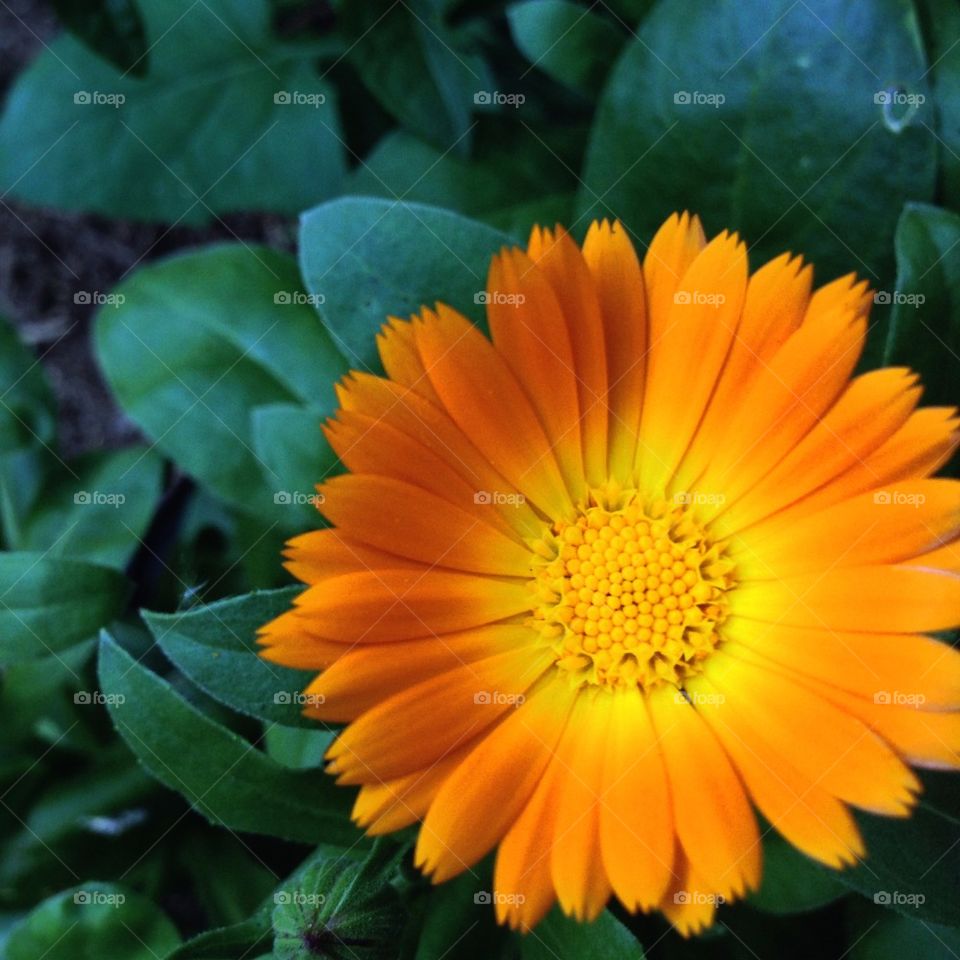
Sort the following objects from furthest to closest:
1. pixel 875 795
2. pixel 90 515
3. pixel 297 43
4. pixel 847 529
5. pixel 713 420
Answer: pixel 297 43, pixel 90 515, pixel 713 420, pixel 847 529, pixel 875 795

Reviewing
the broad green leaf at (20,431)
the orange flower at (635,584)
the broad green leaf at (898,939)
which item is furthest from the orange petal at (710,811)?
the broad green leaf at (20,431)

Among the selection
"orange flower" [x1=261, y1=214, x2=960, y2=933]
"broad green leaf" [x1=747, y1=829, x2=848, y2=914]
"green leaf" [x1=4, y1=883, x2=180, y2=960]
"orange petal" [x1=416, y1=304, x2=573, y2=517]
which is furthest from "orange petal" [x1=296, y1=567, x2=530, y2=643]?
"green leaf" [x1=4, y1=883, x2=180, y2=960]

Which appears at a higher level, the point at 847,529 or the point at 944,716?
the point at 847,529

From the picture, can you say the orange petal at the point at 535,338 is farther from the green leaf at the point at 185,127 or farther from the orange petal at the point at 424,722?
the green leaf at the point at 185,127

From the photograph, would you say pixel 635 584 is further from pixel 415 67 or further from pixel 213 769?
pixel 415 67

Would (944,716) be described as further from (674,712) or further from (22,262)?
(22,262)

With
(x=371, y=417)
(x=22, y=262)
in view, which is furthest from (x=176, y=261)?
(x=371, y=417)
